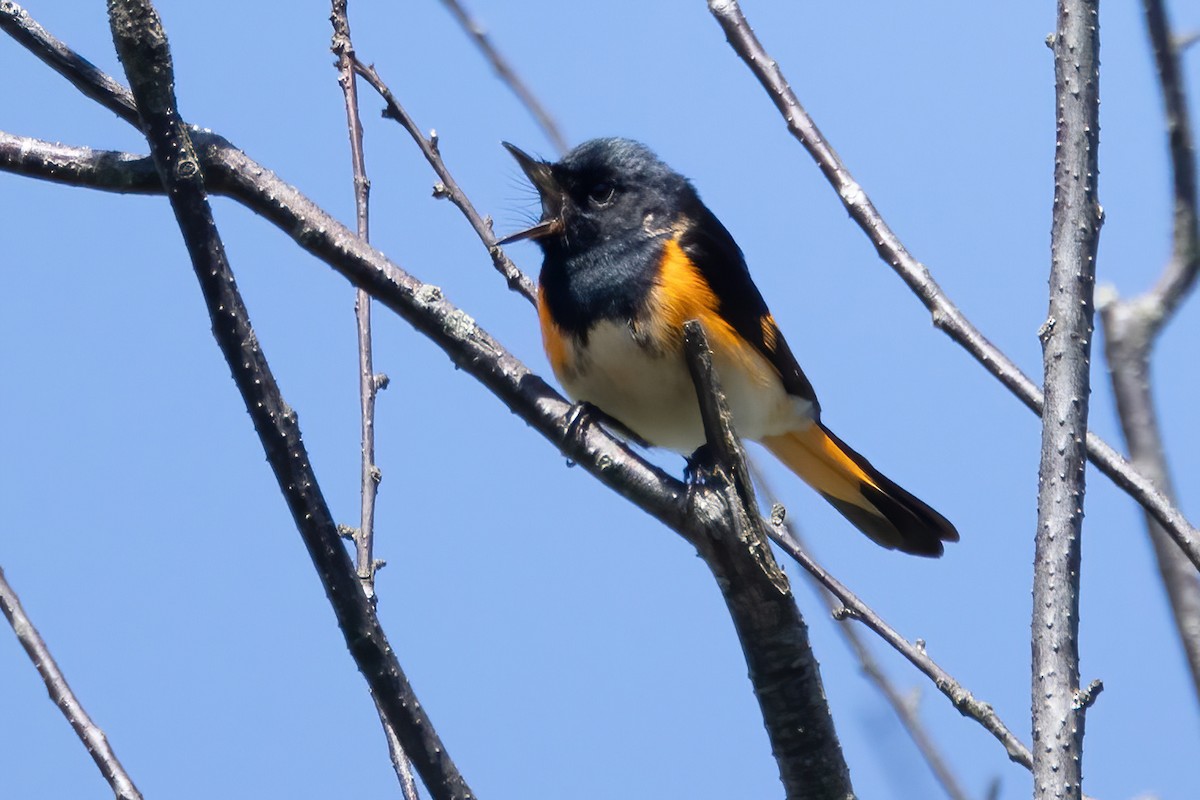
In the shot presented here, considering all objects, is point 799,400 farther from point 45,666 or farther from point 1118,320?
point 45,666

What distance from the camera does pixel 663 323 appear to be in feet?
9.54

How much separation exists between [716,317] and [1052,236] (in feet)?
4.04

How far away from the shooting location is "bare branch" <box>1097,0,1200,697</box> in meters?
2.04

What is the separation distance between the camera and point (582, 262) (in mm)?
3150

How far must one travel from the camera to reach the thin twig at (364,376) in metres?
2.22

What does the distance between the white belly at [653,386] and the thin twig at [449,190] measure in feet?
0.70

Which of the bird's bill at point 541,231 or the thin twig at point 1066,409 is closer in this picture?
the thin twig at point 1066,409

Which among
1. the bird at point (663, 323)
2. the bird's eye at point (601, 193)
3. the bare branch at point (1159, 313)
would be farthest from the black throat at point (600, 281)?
the bare branch at point (1159, 313)

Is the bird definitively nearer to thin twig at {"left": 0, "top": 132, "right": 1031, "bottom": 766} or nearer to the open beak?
the open beak

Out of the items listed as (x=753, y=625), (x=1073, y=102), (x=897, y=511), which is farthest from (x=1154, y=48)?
(x=897, y=511)

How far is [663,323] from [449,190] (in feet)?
1.98

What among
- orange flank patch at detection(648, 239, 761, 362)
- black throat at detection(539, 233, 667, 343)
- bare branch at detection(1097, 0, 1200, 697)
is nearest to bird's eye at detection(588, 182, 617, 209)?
black throat at detection(539, 233, 667, 343)

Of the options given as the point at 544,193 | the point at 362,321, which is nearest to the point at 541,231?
the point at 544,193

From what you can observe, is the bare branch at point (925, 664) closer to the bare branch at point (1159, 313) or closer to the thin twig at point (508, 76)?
the bare branch at point (1159, 313)
